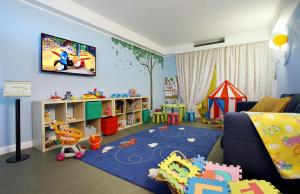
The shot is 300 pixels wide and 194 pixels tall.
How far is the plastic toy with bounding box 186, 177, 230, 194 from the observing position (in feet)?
3.51

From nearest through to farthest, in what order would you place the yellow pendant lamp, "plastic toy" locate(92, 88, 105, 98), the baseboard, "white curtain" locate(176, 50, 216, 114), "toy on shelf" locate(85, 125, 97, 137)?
1. the baseboard
2. the yellow pendant lamp
3. "toy on shelf" locate(85, 125, 97, 137)
4. "plastic toy" locate(92, 88, 105, 98)
5. "white curtain" locate(176, 50, 216, 114)

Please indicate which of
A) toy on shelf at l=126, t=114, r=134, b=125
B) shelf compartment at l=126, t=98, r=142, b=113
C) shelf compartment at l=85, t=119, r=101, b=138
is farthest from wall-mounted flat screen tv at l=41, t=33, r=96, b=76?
toy on shelf at l=126, t=114, r=134, b=125

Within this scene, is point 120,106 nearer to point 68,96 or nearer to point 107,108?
point 107,108

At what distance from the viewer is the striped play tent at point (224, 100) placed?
3.81m

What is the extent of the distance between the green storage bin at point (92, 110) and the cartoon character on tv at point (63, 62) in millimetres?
729

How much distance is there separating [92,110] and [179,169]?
1.98 metres

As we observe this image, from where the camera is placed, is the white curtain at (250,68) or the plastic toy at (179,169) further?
the white curtain at (250,68)

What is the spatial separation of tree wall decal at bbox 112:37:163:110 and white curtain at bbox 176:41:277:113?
29.7 inches

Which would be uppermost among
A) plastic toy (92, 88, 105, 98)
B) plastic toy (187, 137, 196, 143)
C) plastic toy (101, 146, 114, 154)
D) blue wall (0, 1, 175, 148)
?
blue wall (0, 1, 175, 148)

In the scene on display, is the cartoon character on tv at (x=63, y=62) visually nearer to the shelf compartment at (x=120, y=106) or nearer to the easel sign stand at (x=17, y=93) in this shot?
the easel sign stand at (x=17, y=93)

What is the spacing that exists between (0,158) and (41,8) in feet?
7.31

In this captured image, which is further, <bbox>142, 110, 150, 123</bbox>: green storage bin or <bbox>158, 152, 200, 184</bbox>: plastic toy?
<bbox>142, 110, 150, 123</bbox>: green storage bin

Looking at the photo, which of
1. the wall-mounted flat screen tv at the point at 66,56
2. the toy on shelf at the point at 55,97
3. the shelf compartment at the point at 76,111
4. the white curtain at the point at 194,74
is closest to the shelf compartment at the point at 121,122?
the shelf compartment at the point at 76,111

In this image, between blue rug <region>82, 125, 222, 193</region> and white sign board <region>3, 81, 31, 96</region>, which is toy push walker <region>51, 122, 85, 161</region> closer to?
blue rug <region>82, 125, 222, 193</region>
